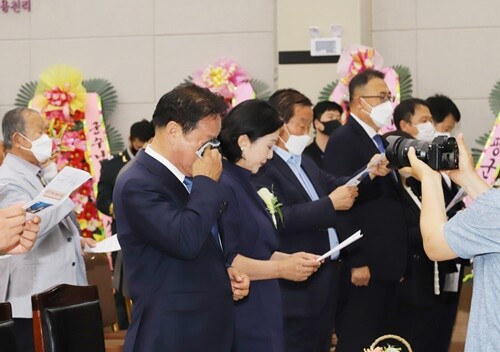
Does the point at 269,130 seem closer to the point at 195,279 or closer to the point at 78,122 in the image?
the point at 195,279

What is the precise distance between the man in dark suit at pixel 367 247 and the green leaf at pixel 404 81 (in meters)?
2.27

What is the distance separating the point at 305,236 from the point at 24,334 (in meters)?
1.20

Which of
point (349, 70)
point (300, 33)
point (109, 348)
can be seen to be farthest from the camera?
point (300, 33)

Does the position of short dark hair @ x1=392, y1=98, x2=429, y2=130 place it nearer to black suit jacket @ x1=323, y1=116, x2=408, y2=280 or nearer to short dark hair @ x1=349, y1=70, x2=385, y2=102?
short dark hair @ x1=349, y1=70, x2=385, y2=102

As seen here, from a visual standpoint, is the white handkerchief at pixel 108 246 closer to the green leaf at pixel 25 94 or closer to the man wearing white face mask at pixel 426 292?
the man wearing white face mask at pixel 426 292

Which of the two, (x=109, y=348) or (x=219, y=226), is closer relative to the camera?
(x=219, y=226)

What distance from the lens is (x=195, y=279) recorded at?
112 inches

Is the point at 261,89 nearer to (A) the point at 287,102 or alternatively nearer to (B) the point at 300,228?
(A) the point at 287,102

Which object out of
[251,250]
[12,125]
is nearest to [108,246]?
[12,125]

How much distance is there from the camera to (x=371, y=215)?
16.1 ft

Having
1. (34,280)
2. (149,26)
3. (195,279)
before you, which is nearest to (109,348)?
(34,280)

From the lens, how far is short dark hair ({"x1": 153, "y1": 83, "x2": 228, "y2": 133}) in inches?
117

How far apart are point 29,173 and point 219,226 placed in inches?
53.8

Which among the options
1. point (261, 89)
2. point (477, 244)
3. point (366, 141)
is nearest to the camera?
point (477, 244)
